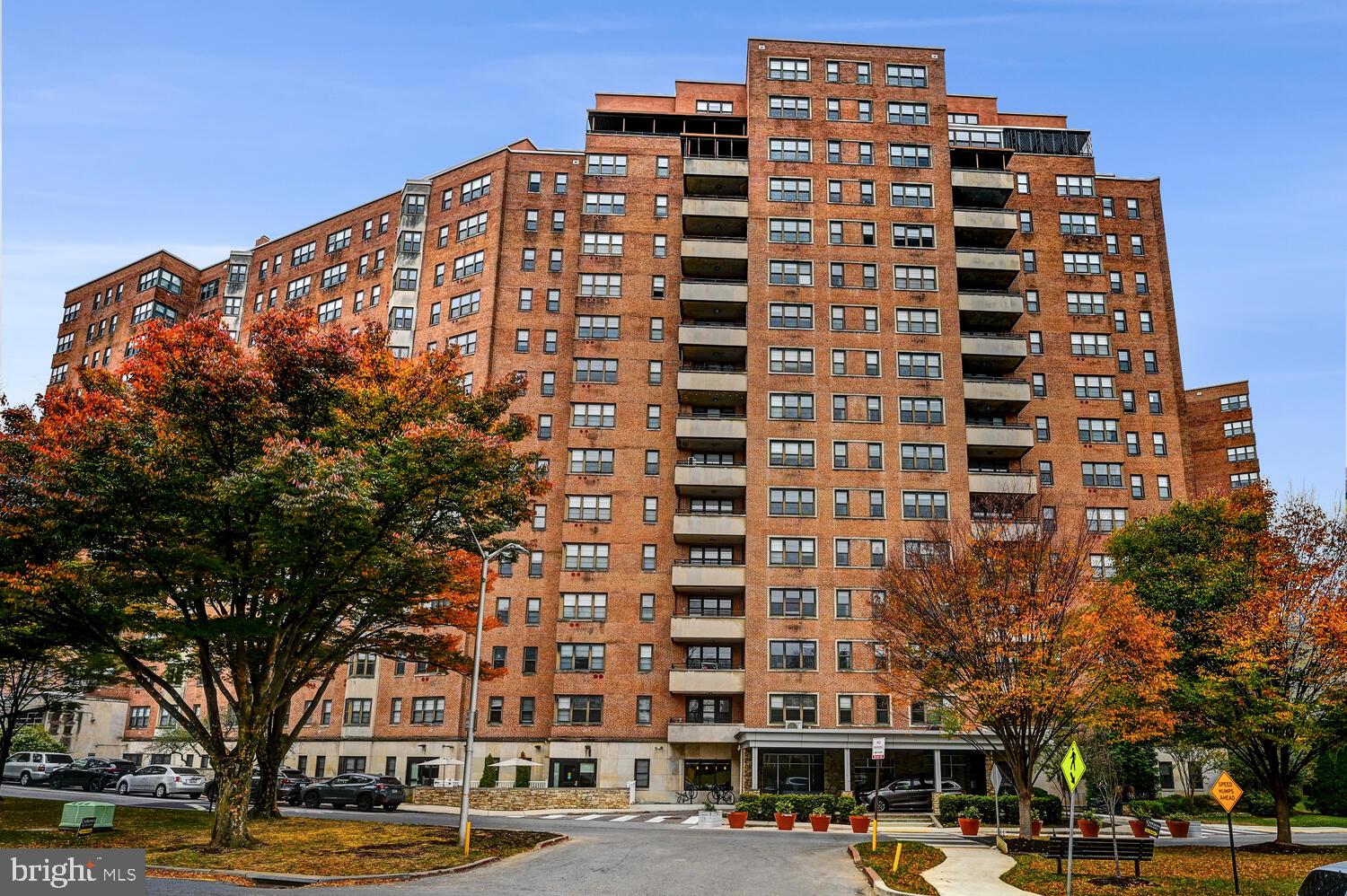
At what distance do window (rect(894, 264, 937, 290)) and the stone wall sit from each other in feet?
117

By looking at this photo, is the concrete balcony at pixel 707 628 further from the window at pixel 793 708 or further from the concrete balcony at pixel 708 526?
the concrete balcony at pixel 708 526

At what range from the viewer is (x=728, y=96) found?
7338 cm

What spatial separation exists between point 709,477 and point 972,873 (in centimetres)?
3589

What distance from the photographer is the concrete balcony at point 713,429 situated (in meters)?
60.9

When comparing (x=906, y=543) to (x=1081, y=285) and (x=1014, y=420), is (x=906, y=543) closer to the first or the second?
(x=1014, y=420)

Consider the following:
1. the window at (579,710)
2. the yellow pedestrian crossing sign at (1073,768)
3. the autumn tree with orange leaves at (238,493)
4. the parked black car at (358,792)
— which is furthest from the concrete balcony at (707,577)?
→ the yellow pedestrian crossing sign at (1073,768)

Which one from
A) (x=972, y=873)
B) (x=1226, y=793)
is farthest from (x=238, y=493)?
(x=1226, y=793)

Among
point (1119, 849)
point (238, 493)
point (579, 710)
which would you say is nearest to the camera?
point (1119, 849)

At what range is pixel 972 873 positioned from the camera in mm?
25812

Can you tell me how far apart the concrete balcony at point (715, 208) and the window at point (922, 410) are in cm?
1655

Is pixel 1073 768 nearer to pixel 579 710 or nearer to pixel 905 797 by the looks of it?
pixel 905 797

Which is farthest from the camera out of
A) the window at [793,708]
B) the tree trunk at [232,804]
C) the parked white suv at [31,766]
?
the window at [793,708]

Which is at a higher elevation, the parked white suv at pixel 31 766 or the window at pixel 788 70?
the window at pixel 788 70

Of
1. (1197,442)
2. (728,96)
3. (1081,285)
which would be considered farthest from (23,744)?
(1197,442)
